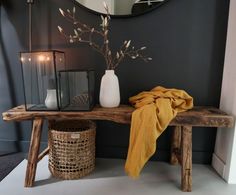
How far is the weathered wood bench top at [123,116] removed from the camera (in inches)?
48.4

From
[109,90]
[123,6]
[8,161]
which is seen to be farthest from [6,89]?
[123,6]

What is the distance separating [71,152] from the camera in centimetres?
138

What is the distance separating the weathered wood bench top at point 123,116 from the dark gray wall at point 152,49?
1.08ft

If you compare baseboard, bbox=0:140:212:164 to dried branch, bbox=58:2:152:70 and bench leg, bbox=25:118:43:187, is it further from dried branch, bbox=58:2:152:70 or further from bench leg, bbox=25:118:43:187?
dried branch, bbox=58:2:152:70

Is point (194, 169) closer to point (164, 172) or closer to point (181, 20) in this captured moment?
point (164, 172)

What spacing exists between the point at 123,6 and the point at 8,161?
1536 millimetres

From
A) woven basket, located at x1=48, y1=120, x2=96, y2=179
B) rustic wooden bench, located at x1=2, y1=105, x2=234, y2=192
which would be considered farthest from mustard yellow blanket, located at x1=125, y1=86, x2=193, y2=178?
woven basket, located at x1=48, y1=120, x2=96, y2=179

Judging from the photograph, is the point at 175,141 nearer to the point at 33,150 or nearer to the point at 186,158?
the point at 186,158

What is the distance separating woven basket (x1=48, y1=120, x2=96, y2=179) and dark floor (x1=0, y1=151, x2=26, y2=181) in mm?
347

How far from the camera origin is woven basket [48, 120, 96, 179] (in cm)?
137

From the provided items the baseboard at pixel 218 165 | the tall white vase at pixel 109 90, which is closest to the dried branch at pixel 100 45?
the tall white vase at pixel 109 90

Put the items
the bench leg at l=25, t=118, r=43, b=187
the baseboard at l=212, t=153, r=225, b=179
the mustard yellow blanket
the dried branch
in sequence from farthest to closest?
the dried branch → the baseboard at l=212, t=153, r=225, b=179 → the bench leg at l=25, t=118, r=43, b=187 → the mustard yellow blanket

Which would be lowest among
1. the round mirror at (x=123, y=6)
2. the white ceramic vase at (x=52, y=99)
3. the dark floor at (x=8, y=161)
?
the dark floor at (x=8, y=161)

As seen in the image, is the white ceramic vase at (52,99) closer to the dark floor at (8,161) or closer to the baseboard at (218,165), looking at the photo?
the dark floor at (8,161)
